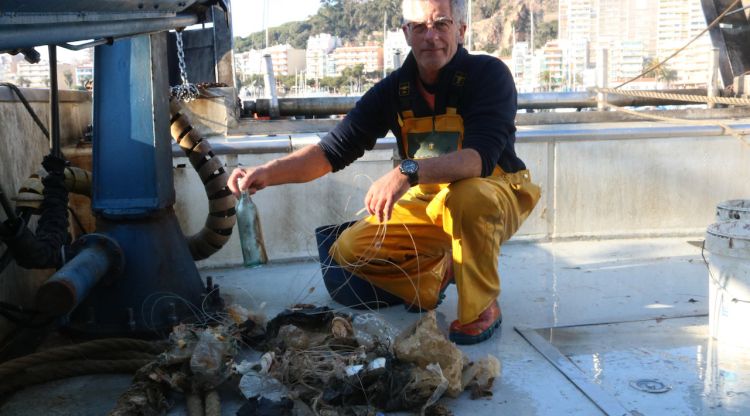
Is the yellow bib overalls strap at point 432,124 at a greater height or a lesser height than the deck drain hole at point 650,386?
greater

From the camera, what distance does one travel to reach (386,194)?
2.78 m

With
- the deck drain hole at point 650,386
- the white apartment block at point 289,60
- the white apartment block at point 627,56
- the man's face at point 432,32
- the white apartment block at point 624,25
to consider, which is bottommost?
the deck drain hole at point 650,386

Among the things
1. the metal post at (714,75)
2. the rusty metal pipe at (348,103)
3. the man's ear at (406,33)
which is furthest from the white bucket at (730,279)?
the metal post at (714,75)

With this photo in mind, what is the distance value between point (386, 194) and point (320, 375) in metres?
0.70

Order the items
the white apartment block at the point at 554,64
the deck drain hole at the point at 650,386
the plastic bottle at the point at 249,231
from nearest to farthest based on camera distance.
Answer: the deck drain hole at the point at 650,386 → the plastic bottle at the point at 249,231 → the white apartment block at the point at 554,64

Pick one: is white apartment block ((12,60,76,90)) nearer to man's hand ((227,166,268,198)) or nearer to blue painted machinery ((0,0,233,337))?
blue painted machinery ((0,0,233,337))

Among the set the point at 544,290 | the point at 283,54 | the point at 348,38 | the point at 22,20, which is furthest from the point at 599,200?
the point at 348,38

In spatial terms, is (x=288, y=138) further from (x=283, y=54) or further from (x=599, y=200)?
(x=283, y=54)

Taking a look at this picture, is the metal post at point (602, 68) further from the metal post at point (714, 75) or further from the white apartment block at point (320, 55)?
the white apartment block at point (320, 55)

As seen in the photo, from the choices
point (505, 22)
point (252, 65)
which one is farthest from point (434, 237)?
point (505, 22)

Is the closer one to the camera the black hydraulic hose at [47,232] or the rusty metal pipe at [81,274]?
the rusty metal pipe at [81,274]

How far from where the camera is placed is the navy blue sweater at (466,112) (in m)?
3.15

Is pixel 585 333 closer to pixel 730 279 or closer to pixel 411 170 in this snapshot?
pixel 730 279

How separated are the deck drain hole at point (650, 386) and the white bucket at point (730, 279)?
0.49 metres
